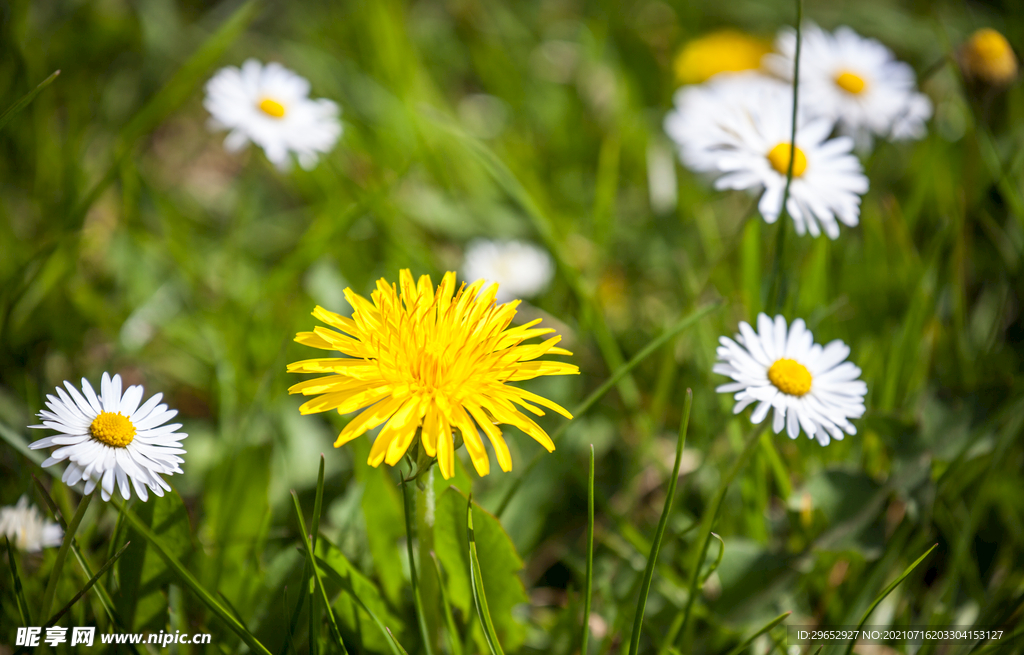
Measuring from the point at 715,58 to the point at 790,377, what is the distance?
2.51m

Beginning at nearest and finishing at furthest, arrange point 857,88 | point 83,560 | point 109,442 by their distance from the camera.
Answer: point 109,442
point 83,560
point 857,88

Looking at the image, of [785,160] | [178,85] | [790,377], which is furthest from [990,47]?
[178,85]

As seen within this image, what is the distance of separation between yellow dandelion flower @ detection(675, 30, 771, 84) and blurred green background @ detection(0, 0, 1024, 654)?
0.15 meters

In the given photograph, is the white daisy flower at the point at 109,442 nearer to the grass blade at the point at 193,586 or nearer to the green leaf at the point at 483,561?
the grass blade at the point at 193,586

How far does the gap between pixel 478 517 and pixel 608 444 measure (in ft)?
2.55

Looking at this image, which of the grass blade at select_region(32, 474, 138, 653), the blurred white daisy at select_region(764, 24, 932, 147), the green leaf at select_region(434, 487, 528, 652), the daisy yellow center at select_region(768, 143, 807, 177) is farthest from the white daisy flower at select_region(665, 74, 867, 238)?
the grass blade at select_region(32, 474, 138, 653)

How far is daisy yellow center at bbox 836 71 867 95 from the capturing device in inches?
84.4

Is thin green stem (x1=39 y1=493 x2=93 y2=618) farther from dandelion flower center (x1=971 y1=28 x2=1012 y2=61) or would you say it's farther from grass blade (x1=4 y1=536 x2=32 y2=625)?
dandelion flower center (x1=971 y1=28 x2=1012 y2=61)

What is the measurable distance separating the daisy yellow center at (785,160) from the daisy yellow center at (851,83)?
2.56 ft

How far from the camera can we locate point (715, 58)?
10.4 feet

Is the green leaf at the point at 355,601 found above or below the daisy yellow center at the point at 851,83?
below

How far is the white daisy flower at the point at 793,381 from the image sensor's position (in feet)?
3.84

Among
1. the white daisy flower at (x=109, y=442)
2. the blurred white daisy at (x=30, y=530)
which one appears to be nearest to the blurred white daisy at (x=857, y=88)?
the white daisy flower at (x=109, y=442)

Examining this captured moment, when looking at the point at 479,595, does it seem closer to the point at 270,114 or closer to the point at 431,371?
the point at 431,371
